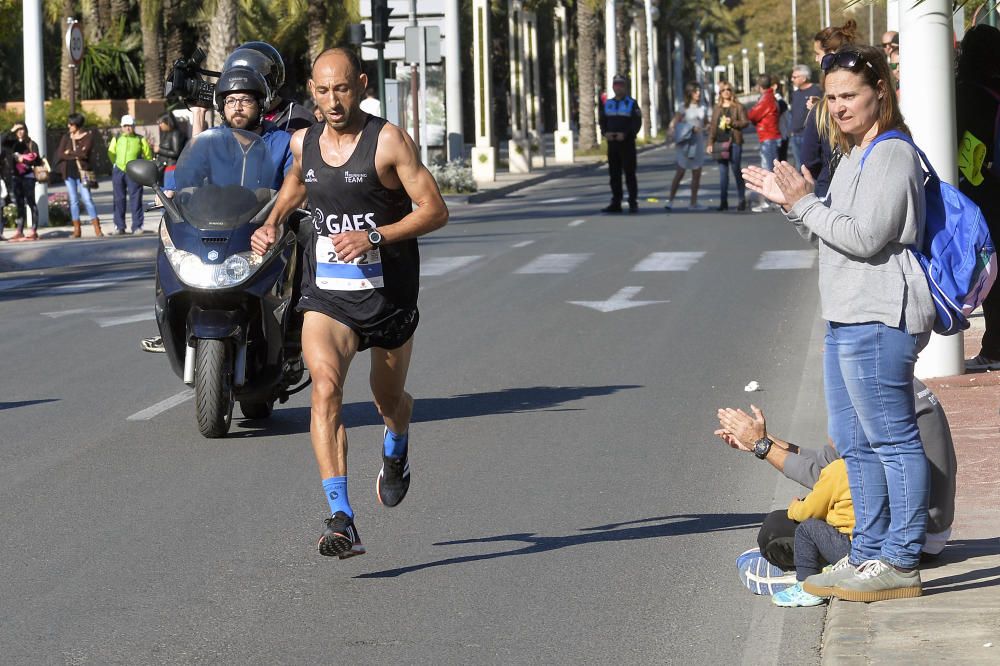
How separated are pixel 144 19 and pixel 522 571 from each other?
44374mm

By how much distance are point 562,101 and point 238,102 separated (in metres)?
49.3

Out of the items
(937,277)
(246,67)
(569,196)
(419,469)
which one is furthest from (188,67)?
(569,196)

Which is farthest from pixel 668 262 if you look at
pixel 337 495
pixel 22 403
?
pixel 337 495

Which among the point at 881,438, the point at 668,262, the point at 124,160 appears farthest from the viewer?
the point at 124,160

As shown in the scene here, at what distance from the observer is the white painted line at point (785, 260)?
61.2 ft

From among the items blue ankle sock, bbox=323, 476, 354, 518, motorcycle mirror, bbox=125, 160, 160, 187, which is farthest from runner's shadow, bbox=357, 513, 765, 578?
motorcycle mirror, bbox=125, 160, 160, 187

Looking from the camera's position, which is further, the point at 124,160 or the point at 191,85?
the point at 124,160

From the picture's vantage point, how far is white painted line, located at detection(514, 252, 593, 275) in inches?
738

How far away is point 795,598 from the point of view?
574cm

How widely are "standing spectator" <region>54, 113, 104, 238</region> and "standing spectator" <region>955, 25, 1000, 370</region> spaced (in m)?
17.0

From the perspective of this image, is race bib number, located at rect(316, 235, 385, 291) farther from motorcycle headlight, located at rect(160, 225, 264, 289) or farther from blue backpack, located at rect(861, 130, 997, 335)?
motorcycle headlight, located at rect(160, 225, 264, 289)

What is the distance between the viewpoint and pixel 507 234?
24.5 meters

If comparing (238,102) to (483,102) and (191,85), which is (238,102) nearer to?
(191,85)

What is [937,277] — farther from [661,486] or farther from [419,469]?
[419,469]
